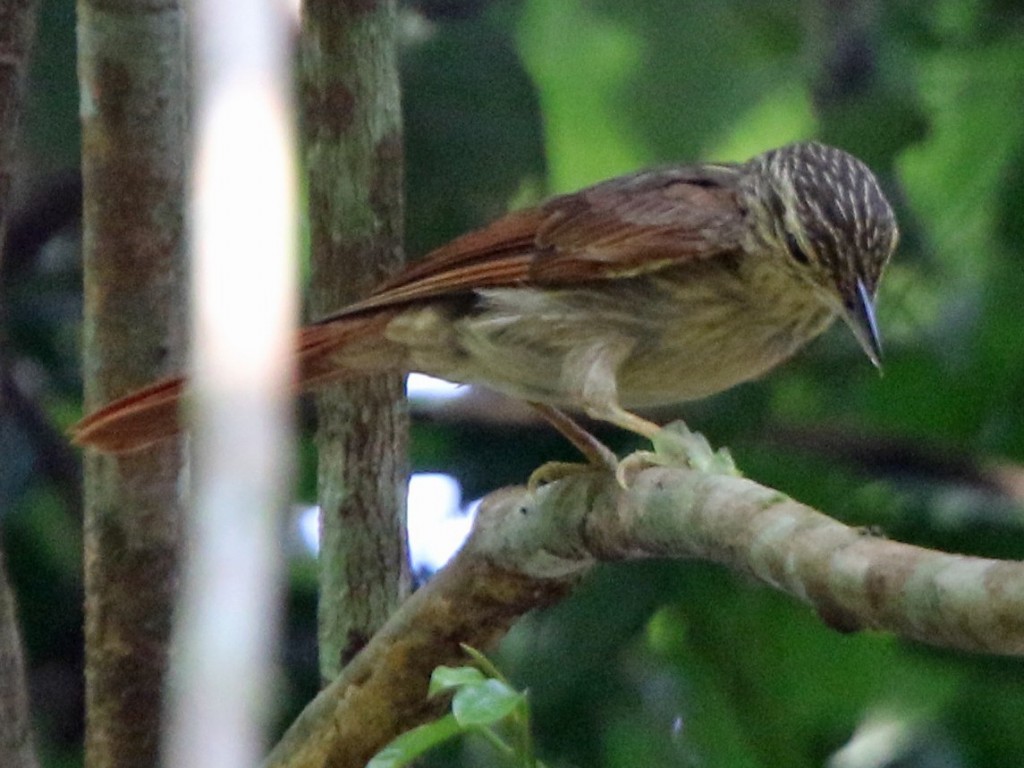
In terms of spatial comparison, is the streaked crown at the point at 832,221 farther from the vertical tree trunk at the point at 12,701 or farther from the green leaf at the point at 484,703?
the vertical tree trunk at the point at 12,701

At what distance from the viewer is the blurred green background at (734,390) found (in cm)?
399

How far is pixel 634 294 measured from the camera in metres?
3.72

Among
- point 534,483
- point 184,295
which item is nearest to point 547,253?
point 534,483

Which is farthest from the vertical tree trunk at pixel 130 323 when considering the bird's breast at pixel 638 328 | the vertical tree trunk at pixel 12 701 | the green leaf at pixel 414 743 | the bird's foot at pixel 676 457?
the green leaf at pixel 414 743

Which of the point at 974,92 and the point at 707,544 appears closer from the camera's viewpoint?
the point at 707,544

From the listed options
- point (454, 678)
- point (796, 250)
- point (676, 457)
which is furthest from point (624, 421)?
point (454, 678)

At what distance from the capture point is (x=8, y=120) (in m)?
3.57

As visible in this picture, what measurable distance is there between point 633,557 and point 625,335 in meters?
0.84

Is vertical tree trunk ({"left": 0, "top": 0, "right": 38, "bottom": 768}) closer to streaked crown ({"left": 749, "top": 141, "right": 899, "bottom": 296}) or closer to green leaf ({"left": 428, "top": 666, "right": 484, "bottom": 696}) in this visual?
green leaf ({"left": 428, "top": 666, "right": 484, "bottom": 696})

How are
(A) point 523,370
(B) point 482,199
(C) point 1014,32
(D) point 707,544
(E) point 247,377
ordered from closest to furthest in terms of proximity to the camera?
(E) point 247,377, (D) point 707,544, (A) point 523,370, (B) point 482,199, (C) point 1014,32

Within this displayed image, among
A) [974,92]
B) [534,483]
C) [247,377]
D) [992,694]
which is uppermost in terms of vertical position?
[974,92]

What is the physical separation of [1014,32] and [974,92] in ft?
0.66

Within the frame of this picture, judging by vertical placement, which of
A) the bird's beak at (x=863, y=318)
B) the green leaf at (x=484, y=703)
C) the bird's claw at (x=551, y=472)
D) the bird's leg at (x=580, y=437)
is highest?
the bird's beak at (x=863, y=318)

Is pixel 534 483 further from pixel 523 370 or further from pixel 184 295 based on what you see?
pixel 184 295
